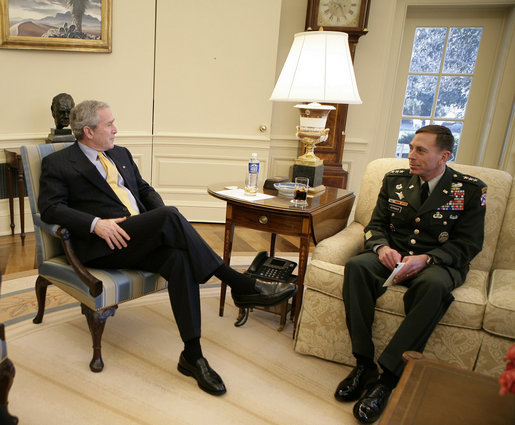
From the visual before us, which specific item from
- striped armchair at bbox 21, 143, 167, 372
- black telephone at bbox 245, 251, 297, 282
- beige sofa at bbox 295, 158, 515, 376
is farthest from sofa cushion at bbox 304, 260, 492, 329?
striped armchair at bbox 21, 143, 167, 372

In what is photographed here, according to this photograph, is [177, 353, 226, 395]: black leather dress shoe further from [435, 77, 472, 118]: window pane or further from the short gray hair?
[435, 77, 472, 118]: window pane

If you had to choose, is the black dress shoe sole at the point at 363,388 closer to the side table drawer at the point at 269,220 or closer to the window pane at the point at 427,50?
the side table drawer at the point at 269,220

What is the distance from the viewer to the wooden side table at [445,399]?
118cm

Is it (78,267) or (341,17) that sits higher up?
(341,17)

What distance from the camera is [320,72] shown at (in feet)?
7.11

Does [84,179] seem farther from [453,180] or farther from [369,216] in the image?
[453,180]

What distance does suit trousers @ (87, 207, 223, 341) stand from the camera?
193cm

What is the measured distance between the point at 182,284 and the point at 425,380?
1.05m

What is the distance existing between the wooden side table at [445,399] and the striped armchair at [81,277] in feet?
3.93

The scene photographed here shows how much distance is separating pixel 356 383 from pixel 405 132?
303 centimetres

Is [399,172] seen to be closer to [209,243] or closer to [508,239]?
[508,239]

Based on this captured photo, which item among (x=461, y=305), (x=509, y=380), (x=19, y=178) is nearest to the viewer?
(x=509, y=380)

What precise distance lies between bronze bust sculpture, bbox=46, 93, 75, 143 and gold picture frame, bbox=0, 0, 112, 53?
0.47m

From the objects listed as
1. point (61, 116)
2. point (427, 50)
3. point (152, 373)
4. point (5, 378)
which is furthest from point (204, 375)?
point (427, 50)
